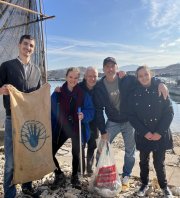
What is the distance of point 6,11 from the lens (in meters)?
9.84

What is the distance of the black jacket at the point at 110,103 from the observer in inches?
181

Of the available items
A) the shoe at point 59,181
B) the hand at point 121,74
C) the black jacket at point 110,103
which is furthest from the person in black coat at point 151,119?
the shoe at point 59,181

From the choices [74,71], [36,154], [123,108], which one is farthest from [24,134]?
[123,108]

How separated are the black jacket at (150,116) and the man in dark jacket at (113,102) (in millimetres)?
229

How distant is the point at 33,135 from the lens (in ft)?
13.2

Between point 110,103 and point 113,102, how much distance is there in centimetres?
5

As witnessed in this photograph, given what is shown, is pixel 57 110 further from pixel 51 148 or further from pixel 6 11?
pixel 6 11

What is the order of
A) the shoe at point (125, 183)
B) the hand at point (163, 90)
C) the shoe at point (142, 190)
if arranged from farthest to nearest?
the shoe at point (125, 183)
the shoe at point (142, 190)
the hand at point (163, 90)

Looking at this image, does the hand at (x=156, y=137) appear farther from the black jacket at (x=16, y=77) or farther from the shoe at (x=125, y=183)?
the black jacket at (x=16, y=77)

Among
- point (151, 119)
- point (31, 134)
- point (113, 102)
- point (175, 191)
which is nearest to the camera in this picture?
point (31, 134)

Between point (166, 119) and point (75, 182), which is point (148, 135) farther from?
point (75, 182)

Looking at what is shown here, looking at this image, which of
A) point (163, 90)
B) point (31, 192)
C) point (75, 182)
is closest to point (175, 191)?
point (75, 182)

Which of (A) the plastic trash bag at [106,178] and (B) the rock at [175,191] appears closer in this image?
(A) the plastic trash bag at [106,178]

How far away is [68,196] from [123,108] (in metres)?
1.58
